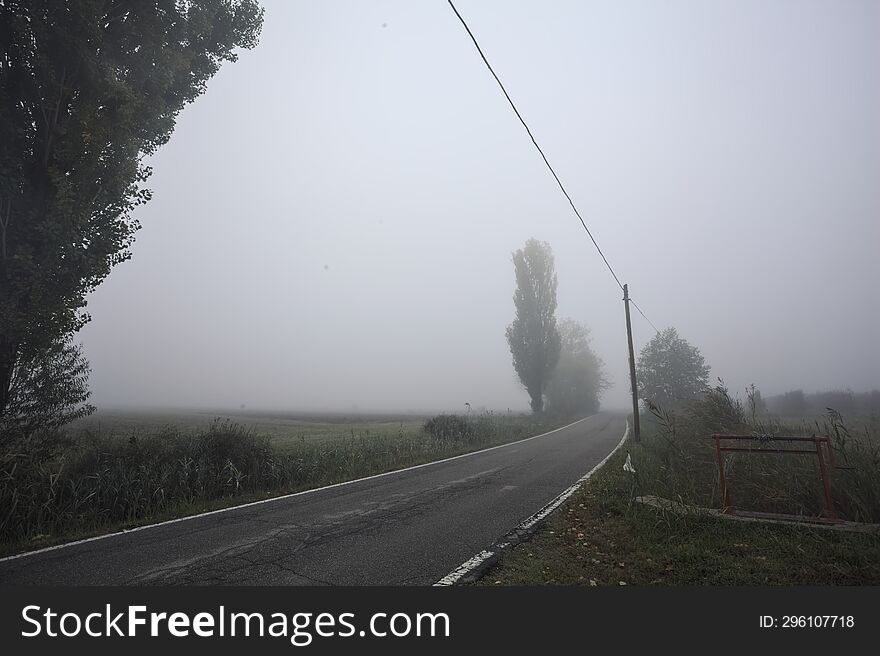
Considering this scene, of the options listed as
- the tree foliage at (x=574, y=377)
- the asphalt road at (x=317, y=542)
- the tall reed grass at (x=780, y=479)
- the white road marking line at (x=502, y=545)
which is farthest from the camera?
the tree foliage at (x=574, y=377)

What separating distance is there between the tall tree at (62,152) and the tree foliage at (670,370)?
34.4 meters

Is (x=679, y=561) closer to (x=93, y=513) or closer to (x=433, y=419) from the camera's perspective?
(x=93, y=513)

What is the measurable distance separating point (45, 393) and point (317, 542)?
6.26 m

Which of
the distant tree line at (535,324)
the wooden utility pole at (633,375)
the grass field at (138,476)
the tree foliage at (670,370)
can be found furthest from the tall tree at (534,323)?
the grass field at (138,476)

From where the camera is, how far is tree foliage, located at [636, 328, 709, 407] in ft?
104

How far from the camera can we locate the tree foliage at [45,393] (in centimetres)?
656

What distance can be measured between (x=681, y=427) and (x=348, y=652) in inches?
460

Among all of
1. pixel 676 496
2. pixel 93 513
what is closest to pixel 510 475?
pixel 676 496

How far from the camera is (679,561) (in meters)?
4.08

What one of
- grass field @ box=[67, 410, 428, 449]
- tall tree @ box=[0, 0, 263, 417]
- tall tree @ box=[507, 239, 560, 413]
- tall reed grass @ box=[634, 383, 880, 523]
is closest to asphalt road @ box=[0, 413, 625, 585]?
tall reed grass @ box=[634, 383, 880, 523]

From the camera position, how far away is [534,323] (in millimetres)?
34750

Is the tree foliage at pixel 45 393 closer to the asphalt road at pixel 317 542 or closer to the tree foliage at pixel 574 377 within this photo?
the asphalt road at pixel 317 542

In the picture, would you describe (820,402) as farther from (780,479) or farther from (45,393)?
(45,393)

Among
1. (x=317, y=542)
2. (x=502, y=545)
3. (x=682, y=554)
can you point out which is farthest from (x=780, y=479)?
(x=317, y=542)
